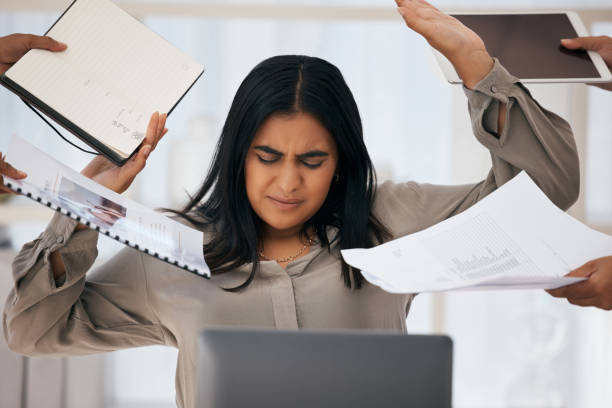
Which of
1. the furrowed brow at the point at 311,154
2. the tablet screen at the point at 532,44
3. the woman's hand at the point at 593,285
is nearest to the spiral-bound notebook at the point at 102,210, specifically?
the furrowed brow at the point at 311,154

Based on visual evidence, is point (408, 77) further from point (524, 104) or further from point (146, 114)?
point (146, 114)

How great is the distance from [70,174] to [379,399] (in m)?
0.62

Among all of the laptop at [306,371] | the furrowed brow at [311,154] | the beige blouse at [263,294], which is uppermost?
the furrowed brow at [311,154]

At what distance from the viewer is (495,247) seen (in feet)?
3.20

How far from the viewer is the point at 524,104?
1.18 m

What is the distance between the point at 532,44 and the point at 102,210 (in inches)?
33.0

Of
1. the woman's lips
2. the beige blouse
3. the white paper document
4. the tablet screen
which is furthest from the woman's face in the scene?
the tablet screen

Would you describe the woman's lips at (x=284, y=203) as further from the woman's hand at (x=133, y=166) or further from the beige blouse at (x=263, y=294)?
the woman's hand at (x=133, y=166)

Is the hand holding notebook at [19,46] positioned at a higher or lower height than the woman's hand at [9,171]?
higher

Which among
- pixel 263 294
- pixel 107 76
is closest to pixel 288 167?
pixel 263 294

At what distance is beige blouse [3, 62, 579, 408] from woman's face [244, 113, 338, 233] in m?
0.12

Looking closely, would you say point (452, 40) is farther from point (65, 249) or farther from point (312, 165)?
point (65, 249)

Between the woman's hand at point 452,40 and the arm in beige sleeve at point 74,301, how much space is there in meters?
0.65

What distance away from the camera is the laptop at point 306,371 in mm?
613
